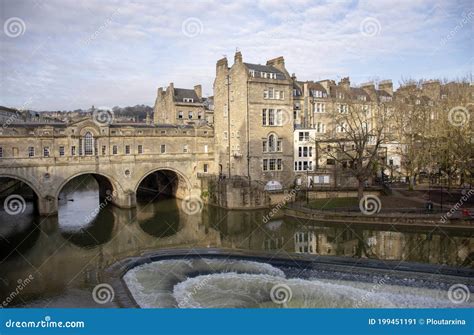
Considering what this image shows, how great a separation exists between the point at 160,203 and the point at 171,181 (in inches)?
198

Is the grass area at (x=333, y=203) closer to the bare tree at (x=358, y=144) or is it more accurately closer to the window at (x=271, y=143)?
the bare tree at (x=358, y=144)

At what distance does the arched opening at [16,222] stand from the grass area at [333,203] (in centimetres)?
2222

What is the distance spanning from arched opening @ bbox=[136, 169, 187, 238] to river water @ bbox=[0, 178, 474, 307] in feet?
0.32

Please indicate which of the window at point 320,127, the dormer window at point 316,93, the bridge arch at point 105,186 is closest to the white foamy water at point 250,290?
the bridge arch at point 105,186

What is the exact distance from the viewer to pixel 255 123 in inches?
1591

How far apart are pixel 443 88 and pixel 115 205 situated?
43268 mm

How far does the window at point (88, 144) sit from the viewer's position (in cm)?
3759

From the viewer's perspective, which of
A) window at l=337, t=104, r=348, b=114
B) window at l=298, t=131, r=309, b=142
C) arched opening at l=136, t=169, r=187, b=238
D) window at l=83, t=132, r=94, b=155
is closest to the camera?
arched opening at l=136, t=169, r=187, b=238

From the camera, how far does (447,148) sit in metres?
30.1

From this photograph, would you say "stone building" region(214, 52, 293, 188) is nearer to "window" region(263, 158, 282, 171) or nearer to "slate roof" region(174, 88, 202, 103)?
"window" region(263, 158, 282, 171)

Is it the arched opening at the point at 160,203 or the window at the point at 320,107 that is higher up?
the window at the point at 320,107

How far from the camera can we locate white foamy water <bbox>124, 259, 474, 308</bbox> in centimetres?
1603

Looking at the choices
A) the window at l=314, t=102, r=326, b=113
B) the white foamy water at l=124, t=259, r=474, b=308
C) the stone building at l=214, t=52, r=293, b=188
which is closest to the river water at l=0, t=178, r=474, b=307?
the white foamy water at l=124, t=259, r=474, b=308

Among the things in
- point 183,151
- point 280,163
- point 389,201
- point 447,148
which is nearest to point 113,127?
point 183,151
